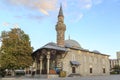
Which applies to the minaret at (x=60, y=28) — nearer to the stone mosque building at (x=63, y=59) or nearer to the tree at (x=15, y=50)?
the stone mosque building at (x=63, y=59)

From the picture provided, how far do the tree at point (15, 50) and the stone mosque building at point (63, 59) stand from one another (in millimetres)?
2524

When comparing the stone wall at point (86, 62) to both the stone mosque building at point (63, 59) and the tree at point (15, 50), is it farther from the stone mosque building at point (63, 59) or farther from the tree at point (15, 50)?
the tree at point (15, 50)

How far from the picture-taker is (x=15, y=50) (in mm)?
30609

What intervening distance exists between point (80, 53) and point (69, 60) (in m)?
4.45

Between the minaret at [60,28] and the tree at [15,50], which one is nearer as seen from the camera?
the tree at [15,50]

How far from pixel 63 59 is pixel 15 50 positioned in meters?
9.49

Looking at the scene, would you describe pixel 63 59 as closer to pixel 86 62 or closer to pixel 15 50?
pixel 86 62

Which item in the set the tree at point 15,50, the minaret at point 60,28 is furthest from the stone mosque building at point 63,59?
the tree at point 15,50

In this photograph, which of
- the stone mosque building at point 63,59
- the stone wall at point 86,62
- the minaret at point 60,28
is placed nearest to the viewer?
the stone mosque building at point 63,59

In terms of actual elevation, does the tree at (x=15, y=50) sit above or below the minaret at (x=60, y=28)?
below

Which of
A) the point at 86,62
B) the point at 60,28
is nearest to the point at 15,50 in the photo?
the point at 60,28

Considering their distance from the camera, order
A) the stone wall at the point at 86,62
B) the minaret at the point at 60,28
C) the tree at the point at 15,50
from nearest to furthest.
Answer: the tree at the point at 15,50
the stone wall at the point at 86,62
the minaret at the point at 60,28

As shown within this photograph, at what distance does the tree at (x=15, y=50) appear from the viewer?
3058 cm

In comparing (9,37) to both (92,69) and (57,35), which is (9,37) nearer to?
(57,35)
